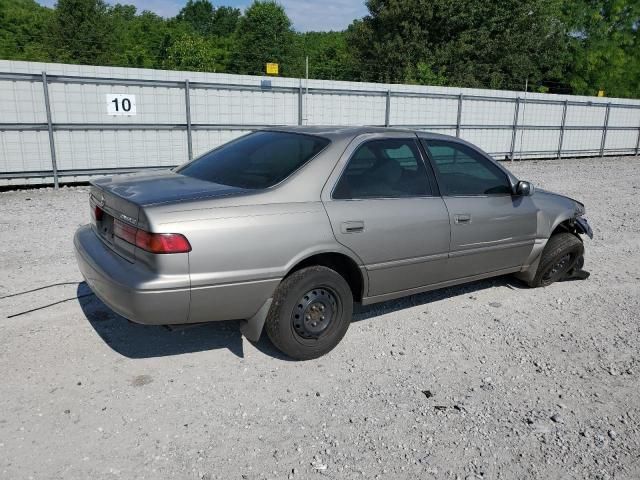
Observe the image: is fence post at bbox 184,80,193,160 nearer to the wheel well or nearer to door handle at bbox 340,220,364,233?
the wheel well

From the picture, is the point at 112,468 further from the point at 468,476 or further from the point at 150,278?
the point at 468,476

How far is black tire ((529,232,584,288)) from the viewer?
512 cm

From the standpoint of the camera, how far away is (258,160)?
388 centimetres

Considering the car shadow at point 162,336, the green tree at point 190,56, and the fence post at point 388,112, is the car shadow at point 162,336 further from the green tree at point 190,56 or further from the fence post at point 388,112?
the green tree at point 190,56

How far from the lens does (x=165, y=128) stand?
11.4 meters

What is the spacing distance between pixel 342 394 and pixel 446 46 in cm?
3682

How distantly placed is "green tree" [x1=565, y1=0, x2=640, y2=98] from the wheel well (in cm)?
4342

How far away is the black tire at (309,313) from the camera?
3408 millimetres

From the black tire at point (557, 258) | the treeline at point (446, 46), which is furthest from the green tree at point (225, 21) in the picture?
the black tire at point (557, 258)

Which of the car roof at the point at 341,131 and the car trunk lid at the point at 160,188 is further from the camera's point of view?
the car roof at the point at 341,131

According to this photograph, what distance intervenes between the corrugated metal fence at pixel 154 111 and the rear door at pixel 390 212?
834 centimetres

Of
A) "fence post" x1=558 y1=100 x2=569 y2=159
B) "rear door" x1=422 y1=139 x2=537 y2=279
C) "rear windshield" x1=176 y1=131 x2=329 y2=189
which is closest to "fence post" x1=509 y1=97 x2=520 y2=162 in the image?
"fence post" x1=558 y1=100 x2=569 y2=159

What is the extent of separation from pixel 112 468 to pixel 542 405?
245 cm

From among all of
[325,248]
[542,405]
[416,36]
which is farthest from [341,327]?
[416,36]
